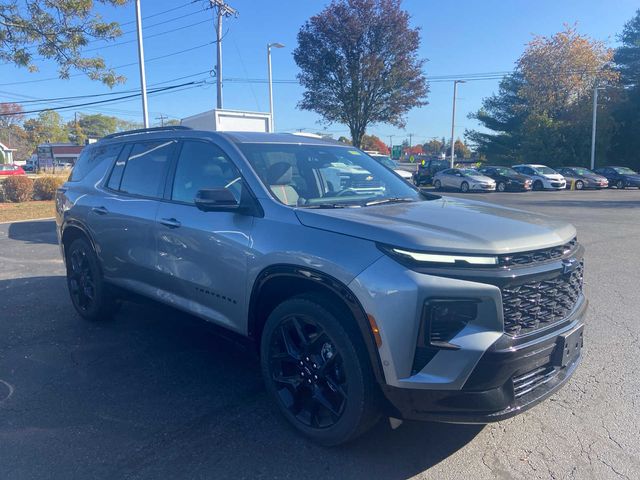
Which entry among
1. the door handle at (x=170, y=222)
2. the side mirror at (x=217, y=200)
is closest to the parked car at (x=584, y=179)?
the door handle at (x=170, y=222)

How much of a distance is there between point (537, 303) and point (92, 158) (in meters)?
4.67

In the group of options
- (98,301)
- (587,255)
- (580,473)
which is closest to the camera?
(580,473)

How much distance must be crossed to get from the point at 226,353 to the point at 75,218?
87.8 inches

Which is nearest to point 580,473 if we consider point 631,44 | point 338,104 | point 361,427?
point 361,427

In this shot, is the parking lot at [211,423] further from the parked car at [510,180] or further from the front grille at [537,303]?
the parked car at [510,180]

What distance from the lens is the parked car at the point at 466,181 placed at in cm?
2738

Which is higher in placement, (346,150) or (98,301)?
(346,150)

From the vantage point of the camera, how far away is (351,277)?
267 centimetres

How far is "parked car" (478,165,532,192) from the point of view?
2809 cm

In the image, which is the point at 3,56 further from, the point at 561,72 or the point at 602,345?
the point at 561,72

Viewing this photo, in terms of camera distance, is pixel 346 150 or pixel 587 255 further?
pixel 587 255

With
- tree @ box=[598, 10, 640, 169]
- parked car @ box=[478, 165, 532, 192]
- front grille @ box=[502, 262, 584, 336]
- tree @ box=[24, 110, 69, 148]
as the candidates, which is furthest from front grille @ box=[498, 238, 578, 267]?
tree @ box=[24, 110, 69, 148]

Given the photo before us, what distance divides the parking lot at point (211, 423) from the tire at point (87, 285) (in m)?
0.16

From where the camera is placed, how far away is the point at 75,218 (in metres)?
5.25
